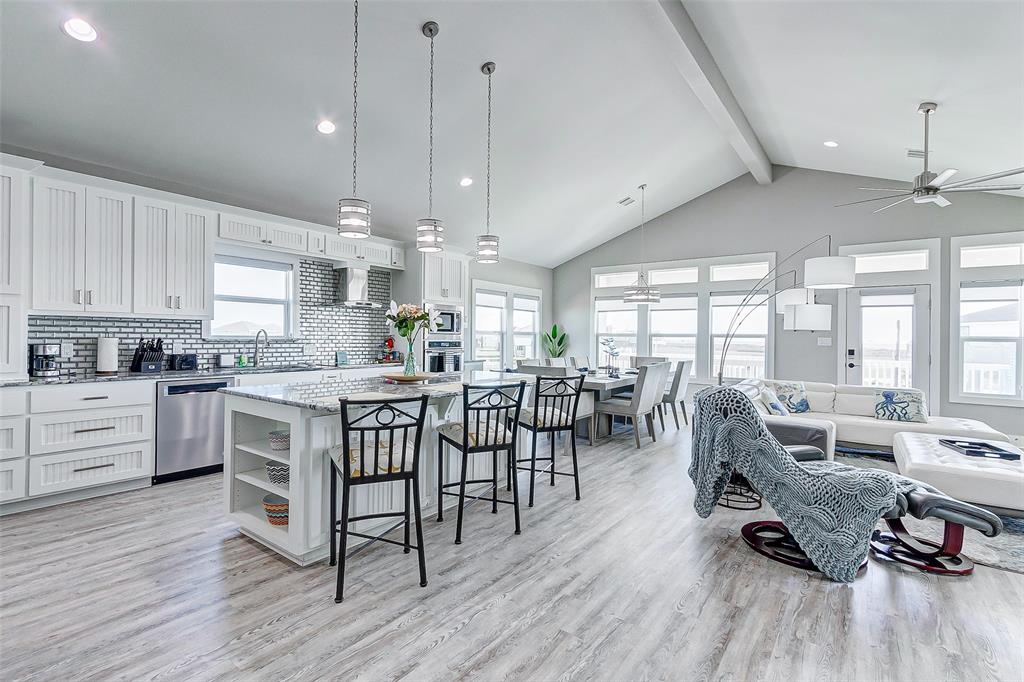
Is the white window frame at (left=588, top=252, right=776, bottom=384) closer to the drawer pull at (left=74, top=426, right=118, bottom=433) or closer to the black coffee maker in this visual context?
the drawer pull at (left=74, top=426, right=118, bottom=433)

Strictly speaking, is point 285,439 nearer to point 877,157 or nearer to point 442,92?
point 442,92

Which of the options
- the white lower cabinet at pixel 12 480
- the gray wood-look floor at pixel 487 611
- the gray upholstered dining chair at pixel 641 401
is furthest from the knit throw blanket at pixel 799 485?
the white lower cabinet at pixel 12 480

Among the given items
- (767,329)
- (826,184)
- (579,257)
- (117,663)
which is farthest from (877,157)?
(117,663)

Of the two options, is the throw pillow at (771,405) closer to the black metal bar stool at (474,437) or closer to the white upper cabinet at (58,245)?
the black metal bar stool at (474,437)

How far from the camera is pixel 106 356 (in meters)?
4.08

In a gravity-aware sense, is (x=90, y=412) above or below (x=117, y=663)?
above

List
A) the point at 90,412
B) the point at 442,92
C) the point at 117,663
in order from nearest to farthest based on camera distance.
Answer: the point at 117,663
the point at 90,412
the point at 442,92

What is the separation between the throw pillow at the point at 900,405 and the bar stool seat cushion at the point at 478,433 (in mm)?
4251

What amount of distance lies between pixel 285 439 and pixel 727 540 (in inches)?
106

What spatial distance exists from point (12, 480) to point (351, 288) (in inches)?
129

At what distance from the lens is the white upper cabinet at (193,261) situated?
4379mm

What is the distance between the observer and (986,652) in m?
1.99

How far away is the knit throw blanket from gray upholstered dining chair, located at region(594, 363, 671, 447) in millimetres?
2204

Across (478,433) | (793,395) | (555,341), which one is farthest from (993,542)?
(555,341)
